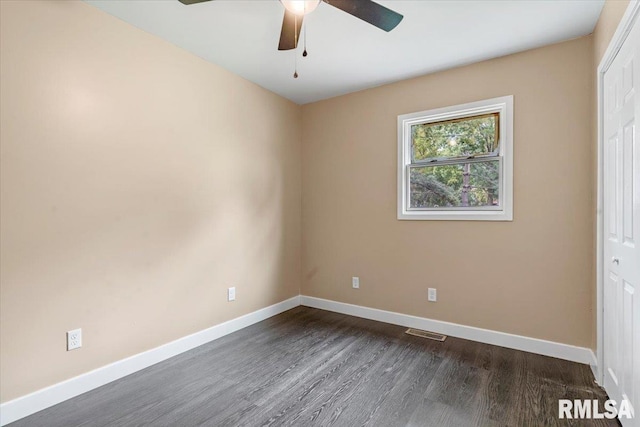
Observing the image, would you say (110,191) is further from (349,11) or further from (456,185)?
(456,185)

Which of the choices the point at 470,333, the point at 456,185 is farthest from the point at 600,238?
the point at 470,333

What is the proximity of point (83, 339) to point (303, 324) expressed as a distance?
6.28ft

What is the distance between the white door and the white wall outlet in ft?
10.2

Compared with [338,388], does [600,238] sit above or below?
above

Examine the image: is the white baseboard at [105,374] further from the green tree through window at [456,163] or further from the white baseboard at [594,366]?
the white baseboard at [594,366]

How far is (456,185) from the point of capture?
308 cm

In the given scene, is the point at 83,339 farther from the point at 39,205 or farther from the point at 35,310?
the point at 39,205

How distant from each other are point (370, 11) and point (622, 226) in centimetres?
183

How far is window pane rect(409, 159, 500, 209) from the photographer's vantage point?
2.89 m

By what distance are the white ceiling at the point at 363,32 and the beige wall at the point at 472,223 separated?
0.27 m

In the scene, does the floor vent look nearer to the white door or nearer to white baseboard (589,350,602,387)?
white baseboard (589,350,602,387)

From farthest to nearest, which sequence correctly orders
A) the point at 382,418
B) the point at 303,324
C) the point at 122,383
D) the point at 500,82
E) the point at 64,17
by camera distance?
the point at 303,324, the point at 500,82, the point at 122,383, the point at 64,17, the point at 382,418

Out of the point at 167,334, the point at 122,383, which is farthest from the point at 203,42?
the point at 122,383

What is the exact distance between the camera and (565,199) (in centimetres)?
250
